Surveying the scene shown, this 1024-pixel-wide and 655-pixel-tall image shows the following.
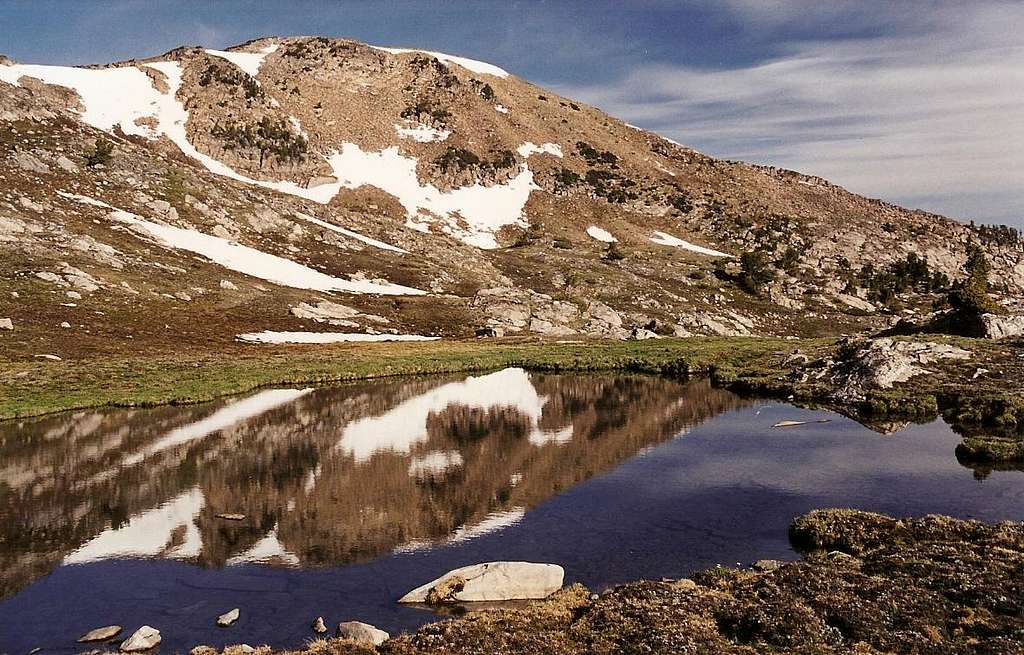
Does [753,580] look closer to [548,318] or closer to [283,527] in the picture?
[283,527]

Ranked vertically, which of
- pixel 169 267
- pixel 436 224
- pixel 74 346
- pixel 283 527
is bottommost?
Answer: pixel 283 527

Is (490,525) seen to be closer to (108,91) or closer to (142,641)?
(142,641)

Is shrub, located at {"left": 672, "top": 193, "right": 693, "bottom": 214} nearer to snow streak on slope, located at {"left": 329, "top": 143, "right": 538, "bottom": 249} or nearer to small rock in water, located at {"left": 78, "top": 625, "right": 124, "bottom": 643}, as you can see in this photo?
snow streak on slope, located at {"left": 329, "top": 143, "right": 538, "bottom": 249}

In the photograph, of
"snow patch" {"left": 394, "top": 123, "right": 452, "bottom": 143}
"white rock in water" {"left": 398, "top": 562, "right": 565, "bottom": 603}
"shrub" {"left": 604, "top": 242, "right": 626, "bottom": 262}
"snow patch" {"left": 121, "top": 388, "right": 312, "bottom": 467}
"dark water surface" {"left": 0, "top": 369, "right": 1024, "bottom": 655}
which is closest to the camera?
"white rock in water" {"left": 398, "top": 562, "right": 565, "bottom": 603}

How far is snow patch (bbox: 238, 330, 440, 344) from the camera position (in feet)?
285

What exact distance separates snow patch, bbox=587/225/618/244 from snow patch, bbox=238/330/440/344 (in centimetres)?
8402

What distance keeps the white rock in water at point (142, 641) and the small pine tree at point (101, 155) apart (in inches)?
5117

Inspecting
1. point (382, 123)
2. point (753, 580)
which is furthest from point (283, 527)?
point (382, 123)

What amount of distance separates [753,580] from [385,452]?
81.3ft

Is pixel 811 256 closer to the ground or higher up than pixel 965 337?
higher up

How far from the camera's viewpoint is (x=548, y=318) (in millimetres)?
113875

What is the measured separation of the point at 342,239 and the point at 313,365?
66.0 m

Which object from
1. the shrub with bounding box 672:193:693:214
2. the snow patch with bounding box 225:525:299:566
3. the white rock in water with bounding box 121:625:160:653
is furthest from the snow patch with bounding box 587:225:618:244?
the white rock in water with bounding box 121:625:160:653

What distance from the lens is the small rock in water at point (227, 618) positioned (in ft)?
68.8
